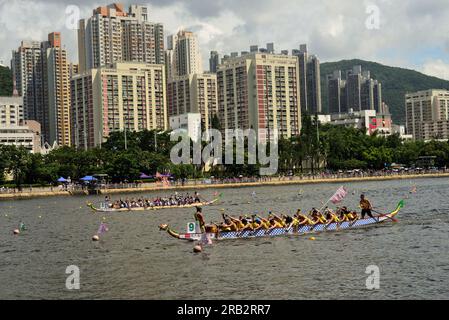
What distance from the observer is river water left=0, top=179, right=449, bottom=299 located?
27.0m

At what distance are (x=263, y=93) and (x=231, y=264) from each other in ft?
488

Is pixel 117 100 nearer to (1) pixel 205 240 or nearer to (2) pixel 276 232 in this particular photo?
(2) pixel 276 232

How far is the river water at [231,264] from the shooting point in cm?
2700

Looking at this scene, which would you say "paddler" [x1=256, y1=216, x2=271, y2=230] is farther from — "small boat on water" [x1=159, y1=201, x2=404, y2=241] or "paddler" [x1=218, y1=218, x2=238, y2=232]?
"paddler" [x1=218, y1=218, x2=238, y2=232]

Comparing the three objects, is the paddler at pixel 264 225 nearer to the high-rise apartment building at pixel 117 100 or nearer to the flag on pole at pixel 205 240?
the flag on pole at pixel 205 240

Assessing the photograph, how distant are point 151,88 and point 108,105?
15.2 meters

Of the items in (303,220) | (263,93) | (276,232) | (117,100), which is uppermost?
(263,93)

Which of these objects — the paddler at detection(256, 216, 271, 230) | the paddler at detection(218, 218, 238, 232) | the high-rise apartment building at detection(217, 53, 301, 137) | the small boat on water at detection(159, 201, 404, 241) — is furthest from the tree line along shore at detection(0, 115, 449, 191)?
the paddler at detection(256, 216, 271, 230)

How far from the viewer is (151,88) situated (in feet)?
606

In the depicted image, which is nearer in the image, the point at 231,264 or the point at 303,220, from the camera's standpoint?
the point at 231,264

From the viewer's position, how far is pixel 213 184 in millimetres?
126625

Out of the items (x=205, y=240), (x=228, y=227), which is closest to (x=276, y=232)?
(x=228, y=227)

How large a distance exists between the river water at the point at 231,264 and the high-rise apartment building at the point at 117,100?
125 metres

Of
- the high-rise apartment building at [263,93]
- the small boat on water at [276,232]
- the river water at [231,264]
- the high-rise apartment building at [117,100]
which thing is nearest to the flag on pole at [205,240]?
the small boat on water at [276,232]
